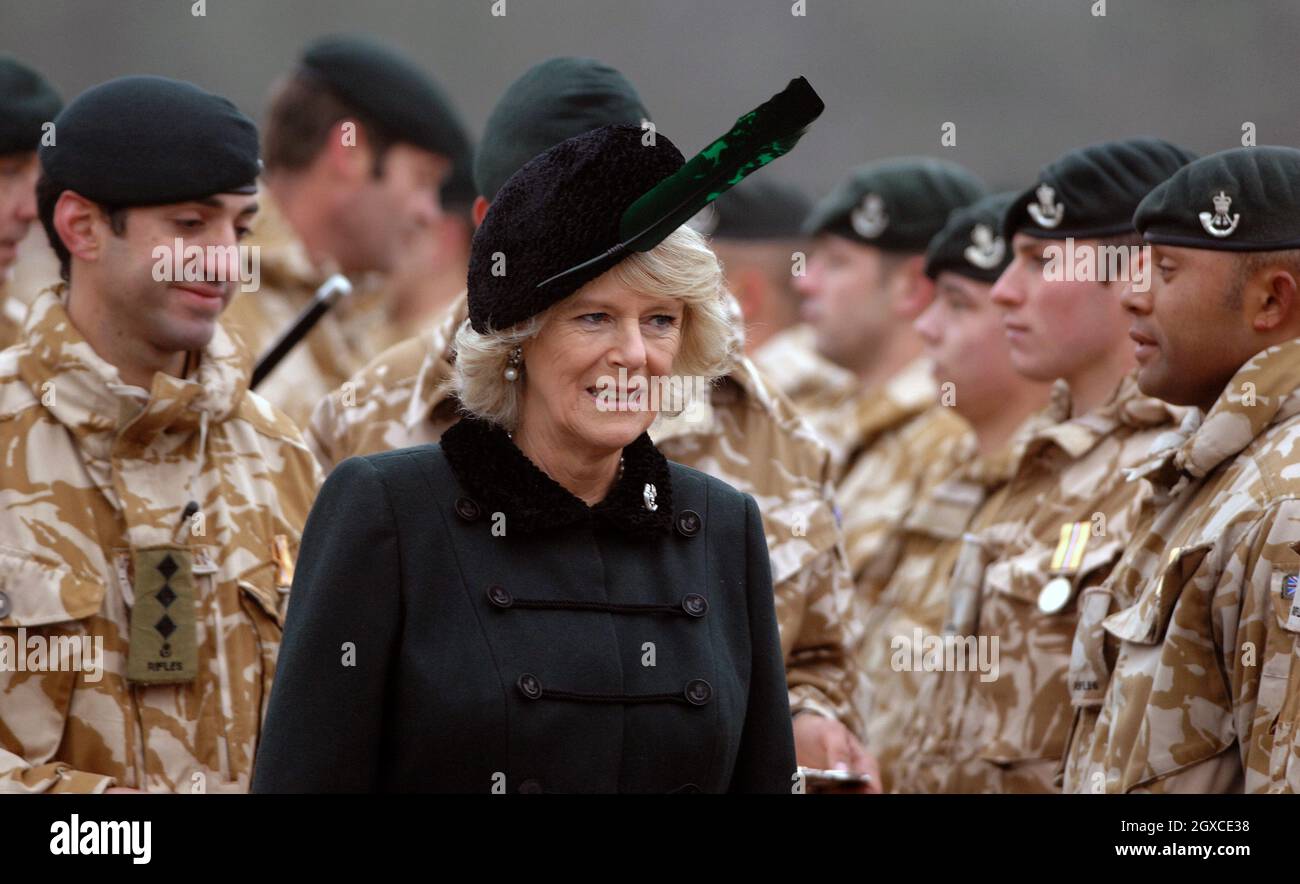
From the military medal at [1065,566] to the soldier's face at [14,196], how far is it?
10.0 feet

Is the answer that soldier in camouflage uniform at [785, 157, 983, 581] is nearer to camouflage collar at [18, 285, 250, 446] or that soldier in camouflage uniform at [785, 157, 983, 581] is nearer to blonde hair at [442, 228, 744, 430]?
camouflage collar at [18, 285, 250, 446]

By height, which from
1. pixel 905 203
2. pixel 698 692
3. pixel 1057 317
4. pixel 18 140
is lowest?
pixel 698 692

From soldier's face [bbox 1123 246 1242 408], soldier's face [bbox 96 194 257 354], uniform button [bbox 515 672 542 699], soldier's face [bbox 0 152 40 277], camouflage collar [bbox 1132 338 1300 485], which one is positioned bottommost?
uniform button [bbox 515 672 542 699]

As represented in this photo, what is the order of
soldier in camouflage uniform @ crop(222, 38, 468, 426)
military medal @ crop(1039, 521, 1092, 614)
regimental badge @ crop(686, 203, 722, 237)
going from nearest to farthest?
military medal @ crop(1039, 521, 1092, 614)
soldier in camouflage uniform @ crop(222, 38, 468, 426)
regimental badge @ crop(686, 203, 722, 237)

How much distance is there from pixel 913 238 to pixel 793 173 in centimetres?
414

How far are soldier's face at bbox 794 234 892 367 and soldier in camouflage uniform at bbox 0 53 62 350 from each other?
358 centimetres

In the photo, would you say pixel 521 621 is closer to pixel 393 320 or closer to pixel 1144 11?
pixel 393 320

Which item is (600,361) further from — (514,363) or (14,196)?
(14,196)

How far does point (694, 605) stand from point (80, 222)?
177 centimetres

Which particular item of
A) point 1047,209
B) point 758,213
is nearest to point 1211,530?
point 1047,209

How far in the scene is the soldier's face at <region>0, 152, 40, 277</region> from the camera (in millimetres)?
5719

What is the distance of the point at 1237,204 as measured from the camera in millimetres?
4246

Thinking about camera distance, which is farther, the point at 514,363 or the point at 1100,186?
the point at 1100,186

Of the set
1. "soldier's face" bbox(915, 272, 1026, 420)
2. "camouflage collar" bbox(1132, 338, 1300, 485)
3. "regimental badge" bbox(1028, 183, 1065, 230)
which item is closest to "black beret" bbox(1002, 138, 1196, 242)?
"regimental badge" bbox(1028, 183, 1065, 230)
